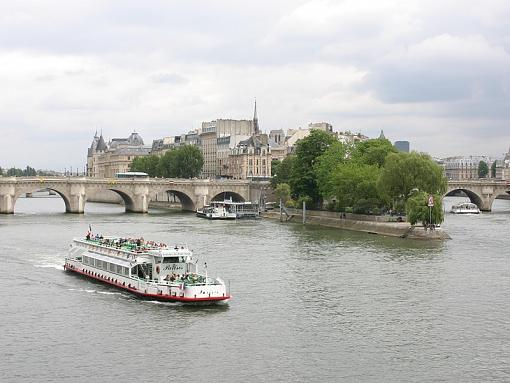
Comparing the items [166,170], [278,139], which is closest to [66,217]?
[166,170]

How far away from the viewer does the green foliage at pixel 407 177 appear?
76500 millimetres

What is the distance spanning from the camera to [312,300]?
40.4 m

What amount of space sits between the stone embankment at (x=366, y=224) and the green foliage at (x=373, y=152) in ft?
22.8

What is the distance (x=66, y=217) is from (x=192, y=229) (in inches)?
907

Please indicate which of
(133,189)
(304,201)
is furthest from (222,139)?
(304,201)

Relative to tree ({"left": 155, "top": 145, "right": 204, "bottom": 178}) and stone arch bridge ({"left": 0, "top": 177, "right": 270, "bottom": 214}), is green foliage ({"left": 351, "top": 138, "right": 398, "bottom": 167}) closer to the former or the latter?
stone arch bridge ({"left": 0, "top": 177, "right": 270, "bottom": 214})

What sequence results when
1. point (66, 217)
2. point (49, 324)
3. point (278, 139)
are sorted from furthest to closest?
point (278, 139), point (66, 217), point (49, 324)

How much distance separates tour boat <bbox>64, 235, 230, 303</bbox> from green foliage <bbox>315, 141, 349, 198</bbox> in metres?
41.1

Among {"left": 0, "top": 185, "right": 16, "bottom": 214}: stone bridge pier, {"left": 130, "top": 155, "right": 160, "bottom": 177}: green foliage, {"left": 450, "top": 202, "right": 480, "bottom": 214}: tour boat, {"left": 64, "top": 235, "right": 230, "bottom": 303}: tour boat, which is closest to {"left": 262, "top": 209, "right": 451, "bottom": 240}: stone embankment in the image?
{"left": 450, "top": 202, "right": 480, "bottom": 214}: tour boat

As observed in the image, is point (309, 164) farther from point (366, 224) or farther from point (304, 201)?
point (366, 224)

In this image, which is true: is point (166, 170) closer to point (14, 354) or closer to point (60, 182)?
point (60, 182)

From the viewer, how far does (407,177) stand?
7631 cm

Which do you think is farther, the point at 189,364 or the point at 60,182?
the point at 60,182

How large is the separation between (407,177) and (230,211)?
3321 cm
